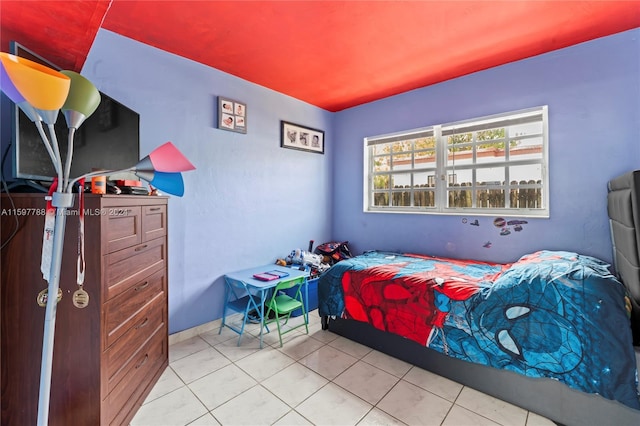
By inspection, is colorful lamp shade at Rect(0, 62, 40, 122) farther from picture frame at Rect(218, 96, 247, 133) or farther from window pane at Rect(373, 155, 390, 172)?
window pane at Rect(373, 155, 390, 172)

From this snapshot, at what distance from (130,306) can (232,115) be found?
78.6 inches

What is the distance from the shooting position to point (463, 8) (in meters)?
1.94

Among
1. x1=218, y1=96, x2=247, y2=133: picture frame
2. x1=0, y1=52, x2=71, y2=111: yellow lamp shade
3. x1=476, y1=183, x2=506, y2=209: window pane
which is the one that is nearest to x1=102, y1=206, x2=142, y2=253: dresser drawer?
x1=0, y1=52, x2=71, y2=111: yellow lamp shade

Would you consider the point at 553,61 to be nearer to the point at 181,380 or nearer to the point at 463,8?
the point at 463,8

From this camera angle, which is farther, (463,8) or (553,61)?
(553,61)

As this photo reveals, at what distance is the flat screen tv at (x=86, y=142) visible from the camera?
1374 mm

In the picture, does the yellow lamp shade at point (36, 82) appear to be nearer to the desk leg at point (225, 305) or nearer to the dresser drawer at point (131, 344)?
the dresser drawer at point (131, 344)

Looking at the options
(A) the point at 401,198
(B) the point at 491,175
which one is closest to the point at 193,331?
(A) the point at 401,198

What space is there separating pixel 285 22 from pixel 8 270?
7.23 feet

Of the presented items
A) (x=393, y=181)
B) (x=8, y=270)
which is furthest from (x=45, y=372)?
(x=393, y=181)

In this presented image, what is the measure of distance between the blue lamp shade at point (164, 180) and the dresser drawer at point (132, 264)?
589mm

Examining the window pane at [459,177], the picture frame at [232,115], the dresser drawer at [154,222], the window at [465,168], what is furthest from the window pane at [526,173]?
the dresser drawer at [154,222]

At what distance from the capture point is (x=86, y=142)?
1.75 meters

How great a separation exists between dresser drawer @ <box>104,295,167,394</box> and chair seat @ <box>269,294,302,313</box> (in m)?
0.89
